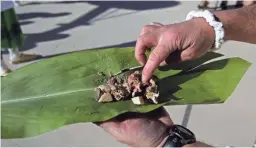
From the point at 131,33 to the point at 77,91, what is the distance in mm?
2935

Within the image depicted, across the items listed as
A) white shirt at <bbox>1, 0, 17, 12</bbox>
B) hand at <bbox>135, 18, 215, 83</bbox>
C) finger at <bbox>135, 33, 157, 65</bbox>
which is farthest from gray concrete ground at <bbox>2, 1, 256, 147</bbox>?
finger at <bbox>135, 33, 157, 65</bbox>

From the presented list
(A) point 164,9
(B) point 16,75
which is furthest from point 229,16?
(A) point 164,9

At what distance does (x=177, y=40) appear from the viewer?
1.28m

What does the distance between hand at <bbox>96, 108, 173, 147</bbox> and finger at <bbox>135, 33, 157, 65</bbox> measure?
8.0 inches

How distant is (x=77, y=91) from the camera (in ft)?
3.99

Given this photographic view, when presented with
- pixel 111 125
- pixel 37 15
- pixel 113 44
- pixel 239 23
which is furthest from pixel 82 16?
pixel 111 125

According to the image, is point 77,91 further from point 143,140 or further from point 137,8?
point 137,8

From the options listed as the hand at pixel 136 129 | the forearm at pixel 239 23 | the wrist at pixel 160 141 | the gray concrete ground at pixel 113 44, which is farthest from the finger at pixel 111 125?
the gray concrete ground at pixel 113 44

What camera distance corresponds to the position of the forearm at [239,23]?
1382 mm

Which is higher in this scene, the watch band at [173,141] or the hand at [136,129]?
the hand at [136,129]

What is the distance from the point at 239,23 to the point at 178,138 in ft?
1.69

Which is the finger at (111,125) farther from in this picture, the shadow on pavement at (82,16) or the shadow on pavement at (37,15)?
the shadow on pavement at (37,15)

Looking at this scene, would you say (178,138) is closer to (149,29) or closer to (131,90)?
(131,90)

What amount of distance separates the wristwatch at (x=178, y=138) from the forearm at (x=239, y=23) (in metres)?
0.41
